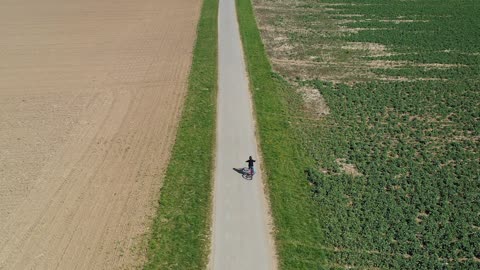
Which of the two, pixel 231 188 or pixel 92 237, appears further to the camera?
pixel 231 188

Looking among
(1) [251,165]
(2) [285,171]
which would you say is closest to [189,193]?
(1) [251,165]

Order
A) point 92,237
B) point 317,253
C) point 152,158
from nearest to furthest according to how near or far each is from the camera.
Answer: point 317,253 → point 92,237 → point 152,158

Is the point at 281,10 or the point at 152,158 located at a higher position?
the point at 281,10

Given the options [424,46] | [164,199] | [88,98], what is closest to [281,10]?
[424,46]

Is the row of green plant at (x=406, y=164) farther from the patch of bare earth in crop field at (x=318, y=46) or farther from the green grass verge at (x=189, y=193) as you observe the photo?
the green grass verge at (x=189, y=193)

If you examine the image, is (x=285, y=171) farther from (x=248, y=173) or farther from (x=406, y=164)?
(x=406, y=164)

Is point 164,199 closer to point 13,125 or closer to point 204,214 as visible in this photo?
point 204,214
